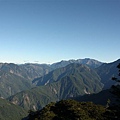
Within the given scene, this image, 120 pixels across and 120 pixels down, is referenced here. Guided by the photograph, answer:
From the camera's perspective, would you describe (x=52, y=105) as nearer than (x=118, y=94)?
No

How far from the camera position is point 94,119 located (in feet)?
218

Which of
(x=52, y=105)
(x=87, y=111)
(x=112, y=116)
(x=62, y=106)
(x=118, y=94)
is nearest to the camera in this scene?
(x=118, y=94)

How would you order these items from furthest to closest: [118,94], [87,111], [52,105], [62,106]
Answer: [52,105]
[62,106]
[87,111]
[118,94]

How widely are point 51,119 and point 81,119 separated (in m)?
10.6

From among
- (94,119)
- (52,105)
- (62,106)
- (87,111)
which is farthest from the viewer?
(52,105)

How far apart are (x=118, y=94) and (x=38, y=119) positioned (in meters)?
37.4

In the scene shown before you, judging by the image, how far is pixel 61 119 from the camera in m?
67.8

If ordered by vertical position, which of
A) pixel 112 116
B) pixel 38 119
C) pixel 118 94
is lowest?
Result: pixel 38 119

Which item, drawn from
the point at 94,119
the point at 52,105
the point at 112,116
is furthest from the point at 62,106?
the point at 112,116

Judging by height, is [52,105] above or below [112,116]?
below

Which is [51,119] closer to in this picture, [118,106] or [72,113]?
[72,113]

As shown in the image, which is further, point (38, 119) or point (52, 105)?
point (52, 105)

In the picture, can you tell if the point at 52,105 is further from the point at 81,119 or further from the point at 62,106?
the point at 81,119

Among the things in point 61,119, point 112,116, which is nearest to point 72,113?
point 61,119
